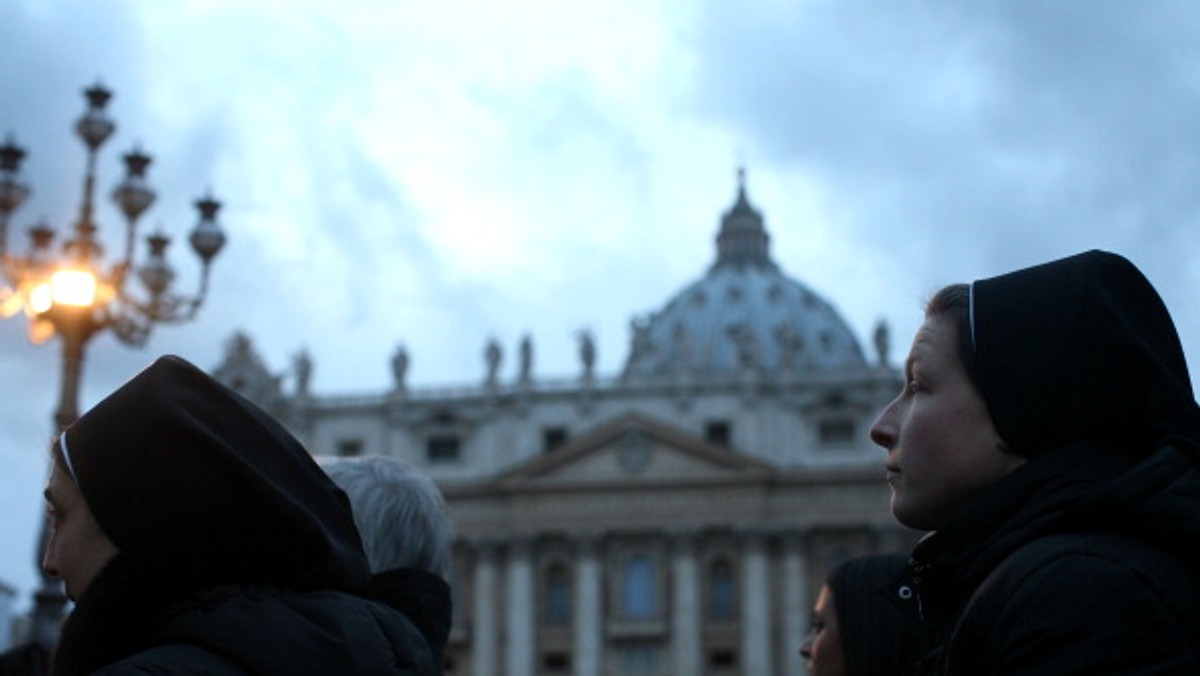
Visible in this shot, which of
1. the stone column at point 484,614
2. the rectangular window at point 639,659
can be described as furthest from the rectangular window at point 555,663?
the rectangular window at point 639,659

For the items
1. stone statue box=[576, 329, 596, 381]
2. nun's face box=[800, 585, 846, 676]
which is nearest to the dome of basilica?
stone statue box=[576, 329, 596, 381]

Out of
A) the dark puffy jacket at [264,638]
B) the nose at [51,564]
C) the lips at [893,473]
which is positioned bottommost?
the dark puffy jacket at [264,638]

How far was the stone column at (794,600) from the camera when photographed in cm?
4308

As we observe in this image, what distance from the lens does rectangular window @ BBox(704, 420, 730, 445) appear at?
45.2m

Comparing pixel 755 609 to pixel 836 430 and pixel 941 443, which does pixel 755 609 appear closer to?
pixel 836 430

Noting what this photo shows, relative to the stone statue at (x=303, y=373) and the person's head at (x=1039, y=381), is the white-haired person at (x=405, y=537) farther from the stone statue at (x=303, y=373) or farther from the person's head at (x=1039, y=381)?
the stone statue at (x=303, y=373)

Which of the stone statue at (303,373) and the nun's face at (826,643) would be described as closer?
the nun's face at (826,643)

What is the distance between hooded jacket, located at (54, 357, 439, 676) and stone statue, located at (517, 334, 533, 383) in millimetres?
43698

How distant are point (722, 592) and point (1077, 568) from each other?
1675 inches

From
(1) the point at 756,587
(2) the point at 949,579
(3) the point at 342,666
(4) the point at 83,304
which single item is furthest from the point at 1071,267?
(1) the point at 756,587

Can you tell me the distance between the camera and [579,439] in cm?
4478

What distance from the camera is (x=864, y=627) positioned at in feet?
14.2

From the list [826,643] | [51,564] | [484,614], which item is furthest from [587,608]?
[51,564]

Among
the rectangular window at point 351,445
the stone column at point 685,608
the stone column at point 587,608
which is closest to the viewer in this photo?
the stone column at point 685,608
